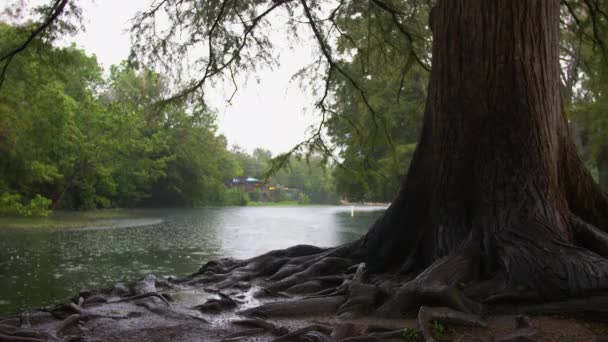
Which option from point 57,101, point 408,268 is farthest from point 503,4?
point 57,101

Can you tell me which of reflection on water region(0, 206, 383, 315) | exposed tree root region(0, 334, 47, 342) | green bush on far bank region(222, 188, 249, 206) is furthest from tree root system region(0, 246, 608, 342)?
green bush on far bank region(222, 188, 249, 206)

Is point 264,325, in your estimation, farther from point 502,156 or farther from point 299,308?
point 502,156

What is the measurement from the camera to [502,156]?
16.2 feet

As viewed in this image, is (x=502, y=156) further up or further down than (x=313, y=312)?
further up

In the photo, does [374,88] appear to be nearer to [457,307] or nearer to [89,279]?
[89,279]

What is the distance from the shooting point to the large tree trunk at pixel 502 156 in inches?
181

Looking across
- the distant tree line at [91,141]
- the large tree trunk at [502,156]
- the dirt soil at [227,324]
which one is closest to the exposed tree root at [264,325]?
the dirt soil at [227,324]

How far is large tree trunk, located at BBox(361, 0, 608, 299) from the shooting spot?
4.61 meters

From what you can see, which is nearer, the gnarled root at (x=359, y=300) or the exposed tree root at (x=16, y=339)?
the exposed tree root at (x=16, y=339)

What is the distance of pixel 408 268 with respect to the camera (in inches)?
223

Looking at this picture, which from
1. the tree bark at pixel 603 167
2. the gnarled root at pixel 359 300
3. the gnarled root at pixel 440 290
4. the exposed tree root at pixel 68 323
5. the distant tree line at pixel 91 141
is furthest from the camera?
the tree bark at pixel 603 167

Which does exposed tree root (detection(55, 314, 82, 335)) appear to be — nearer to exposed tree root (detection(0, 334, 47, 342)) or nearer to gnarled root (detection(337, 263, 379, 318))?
exposed tree root (detection(0, 334, 47, 342))

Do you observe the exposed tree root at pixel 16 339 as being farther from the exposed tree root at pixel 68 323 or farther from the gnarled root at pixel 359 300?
the gnarled root at pixel 359 300

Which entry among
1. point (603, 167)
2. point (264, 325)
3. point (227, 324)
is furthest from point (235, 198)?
point (264, 325)
